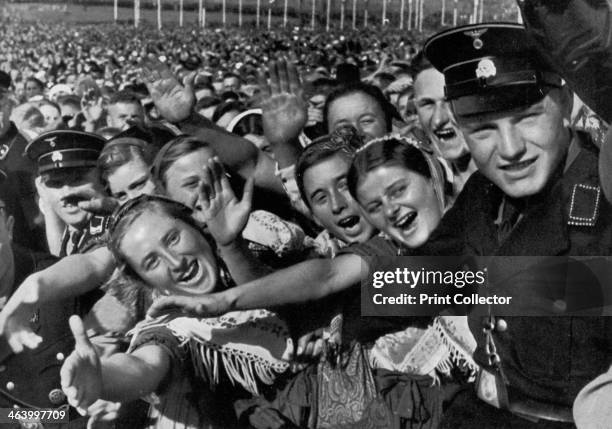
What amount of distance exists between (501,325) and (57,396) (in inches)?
58.3

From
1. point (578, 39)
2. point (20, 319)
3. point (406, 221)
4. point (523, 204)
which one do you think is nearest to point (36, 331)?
point (20, 319)

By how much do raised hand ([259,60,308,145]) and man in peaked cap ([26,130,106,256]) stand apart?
1.83 feet

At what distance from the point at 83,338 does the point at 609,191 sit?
1.68 meters

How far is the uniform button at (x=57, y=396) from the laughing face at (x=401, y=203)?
1.18m

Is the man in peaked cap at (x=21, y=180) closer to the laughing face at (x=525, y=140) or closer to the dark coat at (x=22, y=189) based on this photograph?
the dark coat at (x=22, y=189)

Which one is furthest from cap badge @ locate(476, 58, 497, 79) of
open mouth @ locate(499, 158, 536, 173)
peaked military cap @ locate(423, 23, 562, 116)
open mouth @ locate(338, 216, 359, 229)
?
open mouth @ locate(338, 216, 359, 229)

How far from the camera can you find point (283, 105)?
3.26 m

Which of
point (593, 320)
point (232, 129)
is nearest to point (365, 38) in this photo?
point (232, 129)

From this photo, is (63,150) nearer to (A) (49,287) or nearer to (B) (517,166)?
(A) (49,287)

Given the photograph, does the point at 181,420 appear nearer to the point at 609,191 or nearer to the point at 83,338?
the point at 83,338

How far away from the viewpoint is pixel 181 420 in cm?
336

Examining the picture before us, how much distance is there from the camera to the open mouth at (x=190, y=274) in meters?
3.26

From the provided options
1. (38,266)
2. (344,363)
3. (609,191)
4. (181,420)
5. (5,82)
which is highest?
(5,82)

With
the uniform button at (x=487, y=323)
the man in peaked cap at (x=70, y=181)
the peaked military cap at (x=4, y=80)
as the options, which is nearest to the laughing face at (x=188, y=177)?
the man in peaked cap at (x=70, y=181)
